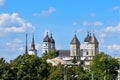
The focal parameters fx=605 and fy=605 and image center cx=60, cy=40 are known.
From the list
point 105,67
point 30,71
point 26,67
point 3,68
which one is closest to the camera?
point 3,68

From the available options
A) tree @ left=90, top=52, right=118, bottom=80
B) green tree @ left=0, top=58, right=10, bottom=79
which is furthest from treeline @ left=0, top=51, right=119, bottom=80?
tree @ left=90, top=52, right=118, bottom=80

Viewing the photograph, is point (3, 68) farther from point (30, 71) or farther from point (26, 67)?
point (30, 71)

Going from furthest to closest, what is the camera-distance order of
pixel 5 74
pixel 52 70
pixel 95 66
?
pixel 95 66 < pixel 52 70 < pixel 5 74

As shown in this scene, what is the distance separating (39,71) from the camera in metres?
105

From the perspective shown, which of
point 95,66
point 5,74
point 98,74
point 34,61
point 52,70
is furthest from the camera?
point 95,66

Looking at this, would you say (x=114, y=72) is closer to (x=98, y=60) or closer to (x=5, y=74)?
(x=98, y=60)

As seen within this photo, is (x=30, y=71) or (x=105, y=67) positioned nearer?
(x=30, y=71)

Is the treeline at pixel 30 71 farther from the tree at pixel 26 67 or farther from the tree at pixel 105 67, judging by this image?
the tree at pixel 105 67

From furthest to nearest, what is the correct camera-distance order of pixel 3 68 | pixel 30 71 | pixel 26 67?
pixel 26 67 < pixel 30 71 < pixel 3 68

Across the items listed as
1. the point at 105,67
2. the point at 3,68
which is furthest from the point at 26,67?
the point at 105,67

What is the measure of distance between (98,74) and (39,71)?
1318 inches

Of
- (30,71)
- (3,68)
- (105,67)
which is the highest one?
(3,68)

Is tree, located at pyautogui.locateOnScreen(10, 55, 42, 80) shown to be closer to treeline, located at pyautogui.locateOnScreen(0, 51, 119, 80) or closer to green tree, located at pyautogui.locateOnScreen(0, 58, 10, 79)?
treeline, located at pyautogui.locateOnScreen(0, 51, 119, 80)

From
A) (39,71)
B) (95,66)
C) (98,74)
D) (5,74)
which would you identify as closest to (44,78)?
(39,71)
